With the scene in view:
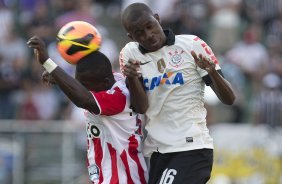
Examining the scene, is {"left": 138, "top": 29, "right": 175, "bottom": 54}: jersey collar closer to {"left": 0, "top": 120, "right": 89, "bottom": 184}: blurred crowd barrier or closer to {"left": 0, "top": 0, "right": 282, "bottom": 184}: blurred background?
{"left": 0, "top": 0, "right": 282, "bottom": 184}: blurred background

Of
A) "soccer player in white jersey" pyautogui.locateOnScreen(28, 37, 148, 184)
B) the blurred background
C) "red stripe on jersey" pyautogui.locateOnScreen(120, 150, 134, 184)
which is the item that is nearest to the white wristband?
"soccer player in white jersey" pyautogui.locateOnScreen(28, 37, 148, 184)

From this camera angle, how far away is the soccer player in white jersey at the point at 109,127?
729 centimetres

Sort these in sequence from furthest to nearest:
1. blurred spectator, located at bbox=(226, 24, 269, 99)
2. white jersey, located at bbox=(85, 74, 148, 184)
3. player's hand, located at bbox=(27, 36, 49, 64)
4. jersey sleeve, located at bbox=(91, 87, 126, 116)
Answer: blurred spectator, located at bbox=(226, 24, 269, 99) → white jersey, located at bbox=(85, 74, 148, 184) → jersey sleeve, located at bbox=(91, 87, 126, 116) → player's hand, located at bbox=(27, 36, 49, 64)

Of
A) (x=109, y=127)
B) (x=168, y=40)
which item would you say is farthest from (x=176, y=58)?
(x=109, y=127)

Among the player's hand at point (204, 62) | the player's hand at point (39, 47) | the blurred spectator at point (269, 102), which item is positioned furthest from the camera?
the blurred spectator at point (269, 102)

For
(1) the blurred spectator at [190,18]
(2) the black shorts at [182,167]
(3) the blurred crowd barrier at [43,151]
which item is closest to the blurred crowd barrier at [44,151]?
(3) the blurred crowd barrier at [43,151]

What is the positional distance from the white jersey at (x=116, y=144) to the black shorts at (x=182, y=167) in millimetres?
171

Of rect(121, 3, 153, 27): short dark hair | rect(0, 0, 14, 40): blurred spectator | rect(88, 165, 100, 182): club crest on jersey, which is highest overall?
rect(0, 0, 14, 40): blurred spectator

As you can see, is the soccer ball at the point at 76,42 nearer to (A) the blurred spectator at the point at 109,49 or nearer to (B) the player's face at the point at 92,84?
(B) the player's face at the point at 92,84

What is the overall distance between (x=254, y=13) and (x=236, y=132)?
4244 millimetres

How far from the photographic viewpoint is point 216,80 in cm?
714

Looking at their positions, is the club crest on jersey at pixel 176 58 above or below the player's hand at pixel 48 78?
above

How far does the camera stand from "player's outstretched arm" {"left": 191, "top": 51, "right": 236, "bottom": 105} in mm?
7031

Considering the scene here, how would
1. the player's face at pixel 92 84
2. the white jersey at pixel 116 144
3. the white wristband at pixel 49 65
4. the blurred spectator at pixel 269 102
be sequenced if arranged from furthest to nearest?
the blurred spectator at pixel 269 102 < the white jersey at pixel 116 144 < the player's face at pixel 92 84 < the white wristband at pixel 49 65
